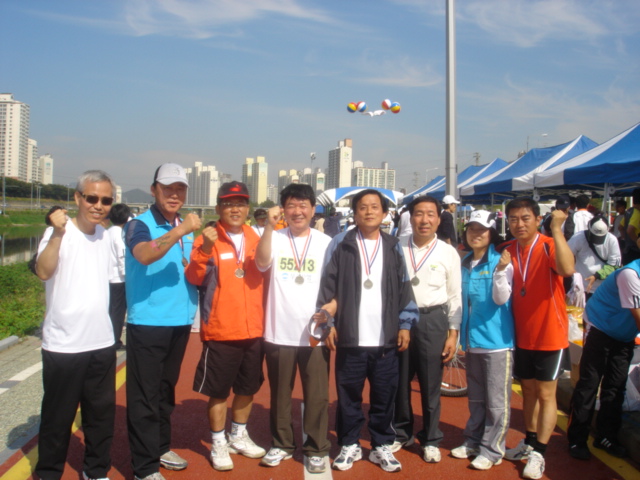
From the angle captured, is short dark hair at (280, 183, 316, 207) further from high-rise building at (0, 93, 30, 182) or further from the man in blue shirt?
high-rise building at (0, 93, 30, 182)

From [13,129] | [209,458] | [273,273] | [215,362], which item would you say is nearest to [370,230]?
[273,273]

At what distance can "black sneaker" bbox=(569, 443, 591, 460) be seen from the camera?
12.8 ft

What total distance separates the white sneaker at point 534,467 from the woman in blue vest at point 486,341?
208 millimetres

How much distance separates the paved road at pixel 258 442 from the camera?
360 cm

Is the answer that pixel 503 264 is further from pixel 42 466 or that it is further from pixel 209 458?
pixel 42 466

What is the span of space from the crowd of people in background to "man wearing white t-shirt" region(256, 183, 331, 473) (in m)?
0.01

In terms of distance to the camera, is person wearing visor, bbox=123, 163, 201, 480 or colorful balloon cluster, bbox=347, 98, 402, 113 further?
colorful balloon cluster, bbox=347, 98, 402, 113

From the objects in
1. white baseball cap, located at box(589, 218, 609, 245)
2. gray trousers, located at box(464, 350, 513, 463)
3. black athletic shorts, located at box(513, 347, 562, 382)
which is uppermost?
white baseball cap, located at box(589, 218, 609, 245)

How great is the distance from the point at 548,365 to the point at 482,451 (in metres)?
0.81

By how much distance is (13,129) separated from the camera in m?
111

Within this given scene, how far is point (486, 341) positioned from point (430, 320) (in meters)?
0.42

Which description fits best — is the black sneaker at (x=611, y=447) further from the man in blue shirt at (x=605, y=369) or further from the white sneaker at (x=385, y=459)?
the white sneaker at (x=385, y=459)

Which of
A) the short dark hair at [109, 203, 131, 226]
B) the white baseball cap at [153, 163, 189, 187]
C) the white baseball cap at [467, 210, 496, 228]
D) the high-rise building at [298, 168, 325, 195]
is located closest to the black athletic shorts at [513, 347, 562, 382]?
the white baseball cap at [467, 210, 496, 228]

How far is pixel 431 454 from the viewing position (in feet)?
12.5
